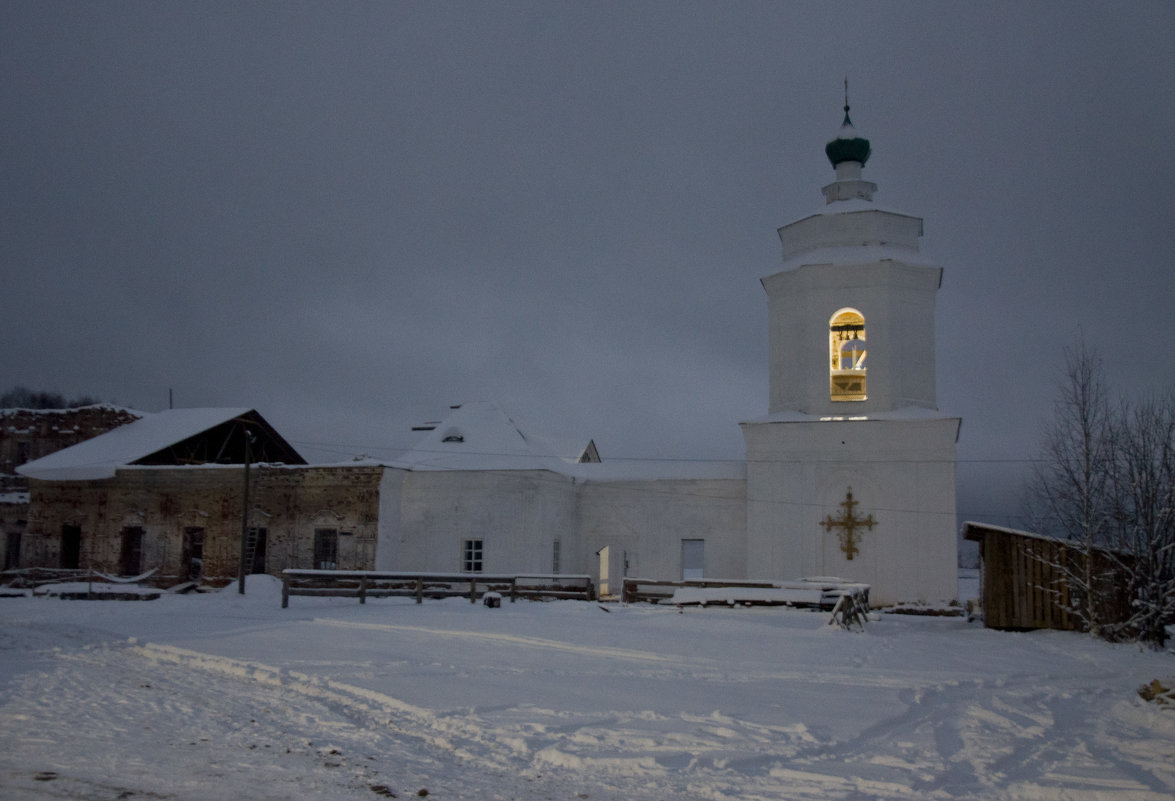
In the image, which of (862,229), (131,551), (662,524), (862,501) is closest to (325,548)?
(131,551)

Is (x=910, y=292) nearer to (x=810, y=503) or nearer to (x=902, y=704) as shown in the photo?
(x=810, y=503)

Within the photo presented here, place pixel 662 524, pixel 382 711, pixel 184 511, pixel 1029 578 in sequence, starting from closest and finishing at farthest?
pixel 382 711 < pixel 1029 578 < pixel 662 524 < pixel 184 511

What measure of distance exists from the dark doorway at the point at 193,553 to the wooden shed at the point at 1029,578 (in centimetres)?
2149

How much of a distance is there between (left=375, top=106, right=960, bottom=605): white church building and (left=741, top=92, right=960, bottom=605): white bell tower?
0.12 ft

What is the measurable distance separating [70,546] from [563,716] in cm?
2634

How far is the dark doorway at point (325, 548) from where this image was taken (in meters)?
25.5

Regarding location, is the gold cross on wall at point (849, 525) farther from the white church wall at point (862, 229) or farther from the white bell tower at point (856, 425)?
the white church wall at point (862, 229)

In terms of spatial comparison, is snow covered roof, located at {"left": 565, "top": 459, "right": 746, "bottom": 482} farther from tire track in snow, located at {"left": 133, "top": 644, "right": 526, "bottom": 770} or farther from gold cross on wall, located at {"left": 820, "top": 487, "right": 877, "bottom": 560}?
tire track in snow, located at {"left": 133, "top": 644, "right": 526, "bottom": 770}

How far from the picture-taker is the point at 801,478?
921 inches

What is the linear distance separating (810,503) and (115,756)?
19.5 m

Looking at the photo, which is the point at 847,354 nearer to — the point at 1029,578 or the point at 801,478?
the point at 801,478

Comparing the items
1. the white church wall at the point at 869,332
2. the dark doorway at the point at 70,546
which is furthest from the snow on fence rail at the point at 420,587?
the dark doorway at the point at 70,546

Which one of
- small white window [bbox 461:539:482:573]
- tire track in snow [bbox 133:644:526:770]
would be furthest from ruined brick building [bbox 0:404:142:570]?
tire track in snow [bbox 133:644:526:770]

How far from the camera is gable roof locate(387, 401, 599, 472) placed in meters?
25.7
